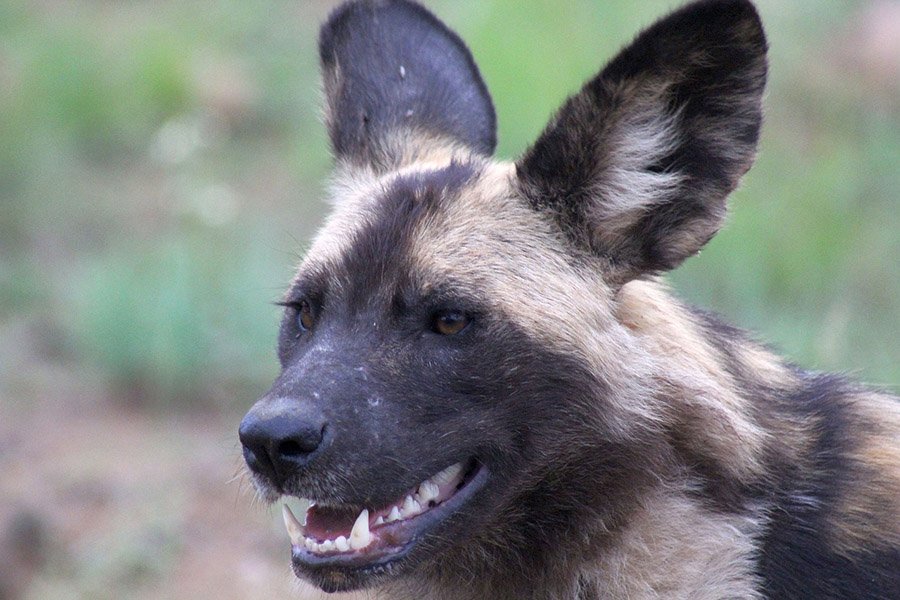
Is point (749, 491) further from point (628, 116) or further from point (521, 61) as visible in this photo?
point (521, 61)

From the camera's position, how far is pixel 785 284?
670 cm

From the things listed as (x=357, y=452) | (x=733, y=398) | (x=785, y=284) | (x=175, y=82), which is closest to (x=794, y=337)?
(x=785, y=284)

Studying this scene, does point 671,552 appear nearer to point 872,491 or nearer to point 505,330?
point 872,491

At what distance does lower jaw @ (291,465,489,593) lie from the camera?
2877 millimetres

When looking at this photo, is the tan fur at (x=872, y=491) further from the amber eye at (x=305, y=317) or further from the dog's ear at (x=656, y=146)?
the amber eye at (x=305, y=317)

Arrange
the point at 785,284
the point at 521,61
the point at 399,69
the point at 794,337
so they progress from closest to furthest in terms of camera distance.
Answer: the point at 399,69 < the point at 794,337 < the point at 785,284 < the point at 521,61

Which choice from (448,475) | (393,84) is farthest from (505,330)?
(393,84)

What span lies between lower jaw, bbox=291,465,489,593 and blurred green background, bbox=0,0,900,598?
1.94m

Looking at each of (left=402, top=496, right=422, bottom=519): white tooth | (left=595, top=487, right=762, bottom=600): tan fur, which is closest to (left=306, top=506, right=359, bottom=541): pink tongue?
(left=402, top=496, right=422, bottom=519): white tooth

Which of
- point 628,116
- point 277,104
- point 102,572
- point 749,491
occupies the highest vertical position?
point 628,116

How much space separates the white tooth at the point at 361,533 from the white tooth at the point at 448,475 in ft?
0.56

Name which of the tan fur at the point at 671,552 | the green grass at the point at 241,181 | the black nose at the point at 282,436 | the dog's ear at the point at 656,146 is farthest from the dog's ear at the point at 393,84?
the green grass at the point at 241,181

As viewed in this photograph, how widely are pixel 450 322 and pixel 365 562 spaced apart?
22.1 inches

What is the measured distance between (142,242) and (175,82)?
5.69ft
